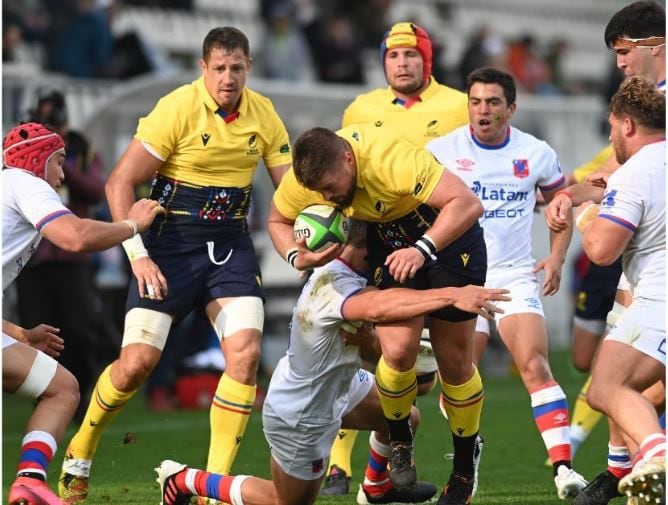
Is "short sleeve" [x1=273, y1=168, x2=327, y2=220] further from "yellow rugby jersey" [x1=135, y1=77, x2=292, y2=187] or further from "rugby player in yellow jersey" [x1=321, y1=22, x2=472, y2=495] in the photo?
"rugby player in yellow jersey" [x1=321, y1=22, x2=472, y2=495]

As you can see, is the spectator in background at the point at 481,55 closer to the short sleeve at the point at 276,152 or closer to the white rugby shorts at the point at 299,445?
the short sleeve at the point at 276,152

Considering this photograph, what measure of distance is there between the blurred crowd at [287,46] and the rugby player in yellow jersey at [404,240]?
28.6ft

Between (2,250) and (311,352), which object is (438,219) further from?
(2,250)

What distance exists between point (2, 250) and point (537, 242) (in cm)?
1279

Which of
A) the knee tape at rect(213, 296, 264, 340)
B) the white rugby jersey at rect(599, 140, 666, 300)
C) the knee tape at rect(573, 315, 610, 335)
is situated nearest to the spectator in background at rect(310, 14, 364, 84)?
the knee tape at rect(573, 315, 610, 335)

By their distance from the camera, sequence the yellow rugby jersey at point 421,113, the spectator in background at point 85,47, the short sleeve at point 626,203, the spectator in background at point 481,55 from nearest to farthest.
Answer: the short sleeve at point 626,203, the yellow rugby jersey at point 421,113, the spectator in background at point 85,47, the spectator in background at point 481,55

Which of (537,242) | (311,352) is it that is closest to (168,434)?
(311,352)

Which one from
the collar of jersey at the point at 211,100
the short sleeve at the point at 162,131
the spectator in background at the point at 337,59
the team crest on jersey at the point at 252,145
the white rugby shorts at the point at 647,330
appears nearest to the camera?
the white rugby shorts at the point at 647,330

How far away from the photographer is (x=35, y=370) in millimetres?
7039

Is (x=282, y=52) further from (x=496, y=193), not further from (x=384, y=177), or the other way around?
(x=384, y=177)

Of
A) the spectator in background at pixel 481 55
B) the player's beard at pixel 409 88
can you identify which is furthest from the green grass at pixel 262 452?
the spectator in background at pixel 481 55

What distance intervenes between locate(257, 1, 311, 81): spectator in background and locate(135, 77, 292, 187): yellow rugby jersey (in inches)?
434

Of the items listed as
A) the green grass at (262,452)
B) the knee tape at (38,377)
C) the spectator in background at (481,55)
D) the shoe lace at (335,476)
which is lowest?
the green grass at (262,452)

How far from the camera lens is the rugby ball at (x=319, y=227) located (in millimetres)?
6977
